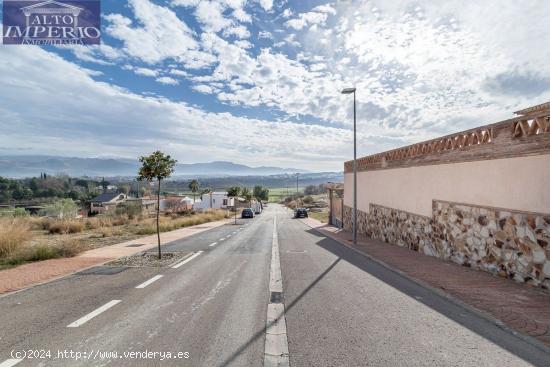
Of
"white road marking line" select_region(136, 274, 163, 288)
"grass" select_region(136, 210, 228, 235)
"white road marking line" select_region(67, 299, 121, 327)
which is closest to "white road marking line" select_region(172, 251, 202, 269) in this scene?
"white road marking line" select_region(136, 274, 163, 288)

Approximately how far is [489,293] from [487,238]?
249 cm

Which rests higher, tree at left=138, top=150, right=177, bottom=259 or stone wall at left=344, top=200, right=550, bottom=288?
tree at left=138, top=150, right=177, bottom=259

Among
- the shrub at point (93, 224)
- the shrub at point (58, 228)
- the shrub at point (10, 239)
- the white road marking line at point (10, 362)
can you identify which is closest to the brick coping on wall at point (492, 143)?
the white road marking line at point (10, 362)

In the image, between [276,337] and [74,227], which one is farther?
[74,227]

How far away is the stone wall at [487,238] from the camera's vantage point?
23.4 feet

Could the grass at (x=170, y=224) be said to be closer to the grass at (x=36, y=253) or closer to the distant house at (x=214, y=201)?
the grass at (x=36, y=253)

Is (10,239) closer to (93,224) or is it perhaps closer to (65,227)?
(65,227)

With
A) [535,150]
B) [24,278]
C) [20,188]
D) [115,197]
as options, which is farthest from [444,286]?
[20,188]

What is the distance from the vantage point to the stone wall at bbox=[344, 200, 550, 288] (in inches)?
281

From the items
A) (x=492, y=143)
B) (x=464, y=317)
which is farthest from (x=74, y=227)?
(x=492, y=143)

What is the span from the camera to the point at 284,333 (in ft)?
15.5

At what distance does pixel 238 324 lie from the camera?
5.06 meters

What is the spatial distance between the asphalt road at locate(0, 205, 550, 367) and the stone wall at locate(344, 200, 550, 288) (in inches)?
112

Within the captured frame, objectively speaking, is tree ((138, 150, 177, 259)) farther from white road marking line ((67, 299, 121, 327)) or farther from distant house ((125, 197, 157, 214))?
distant house ((125, 197, 157, 214))
